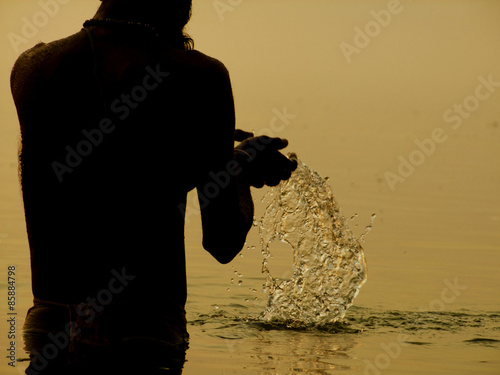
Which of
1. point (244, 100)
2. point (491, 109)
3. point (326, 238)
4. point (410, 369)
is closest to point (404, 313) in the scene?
point (326, 238)

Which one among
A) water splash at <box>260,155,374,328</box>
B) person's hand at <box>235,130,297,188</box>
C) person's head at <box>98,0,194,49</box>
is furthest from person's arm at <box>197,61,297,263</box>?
water splash at <box>260,155,374,328</box>

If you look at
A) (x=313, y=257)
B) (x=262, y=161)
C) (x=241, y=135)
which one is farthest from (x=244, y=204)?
(x=313, y=257)

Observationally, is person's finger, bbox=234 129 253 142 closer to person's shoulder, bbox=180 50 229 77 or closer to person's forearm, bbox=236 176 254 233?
person's forearm, bbox=236 176 254 233

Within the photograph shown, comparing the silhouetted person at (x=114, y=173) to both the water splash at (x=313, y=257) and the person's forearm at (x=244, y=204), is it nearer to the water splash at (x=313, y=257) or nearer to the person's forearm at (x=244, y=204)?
the person's forearm at (x=244, y=204)

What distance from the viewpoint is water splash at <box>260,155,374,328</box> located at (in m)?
6.27

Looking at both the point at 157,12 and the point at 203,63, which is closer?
the point at 203,63

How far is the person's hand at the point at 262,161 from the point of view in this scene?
3.38 metres

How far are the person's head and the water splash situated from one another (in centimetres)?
287

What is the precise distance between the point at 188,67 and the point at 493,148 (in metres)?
15.4

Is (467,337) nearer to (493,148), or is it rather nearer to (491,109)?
(493,148)

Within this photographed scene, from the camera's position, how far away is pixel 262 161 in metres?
3.45

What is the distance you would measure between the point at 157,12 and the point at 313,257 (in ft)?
12.7

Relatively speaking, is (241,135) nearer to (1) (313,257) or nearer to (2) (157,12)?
(2) (157,12)

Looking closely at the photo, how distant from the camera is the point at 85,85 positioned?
9.77 feet
